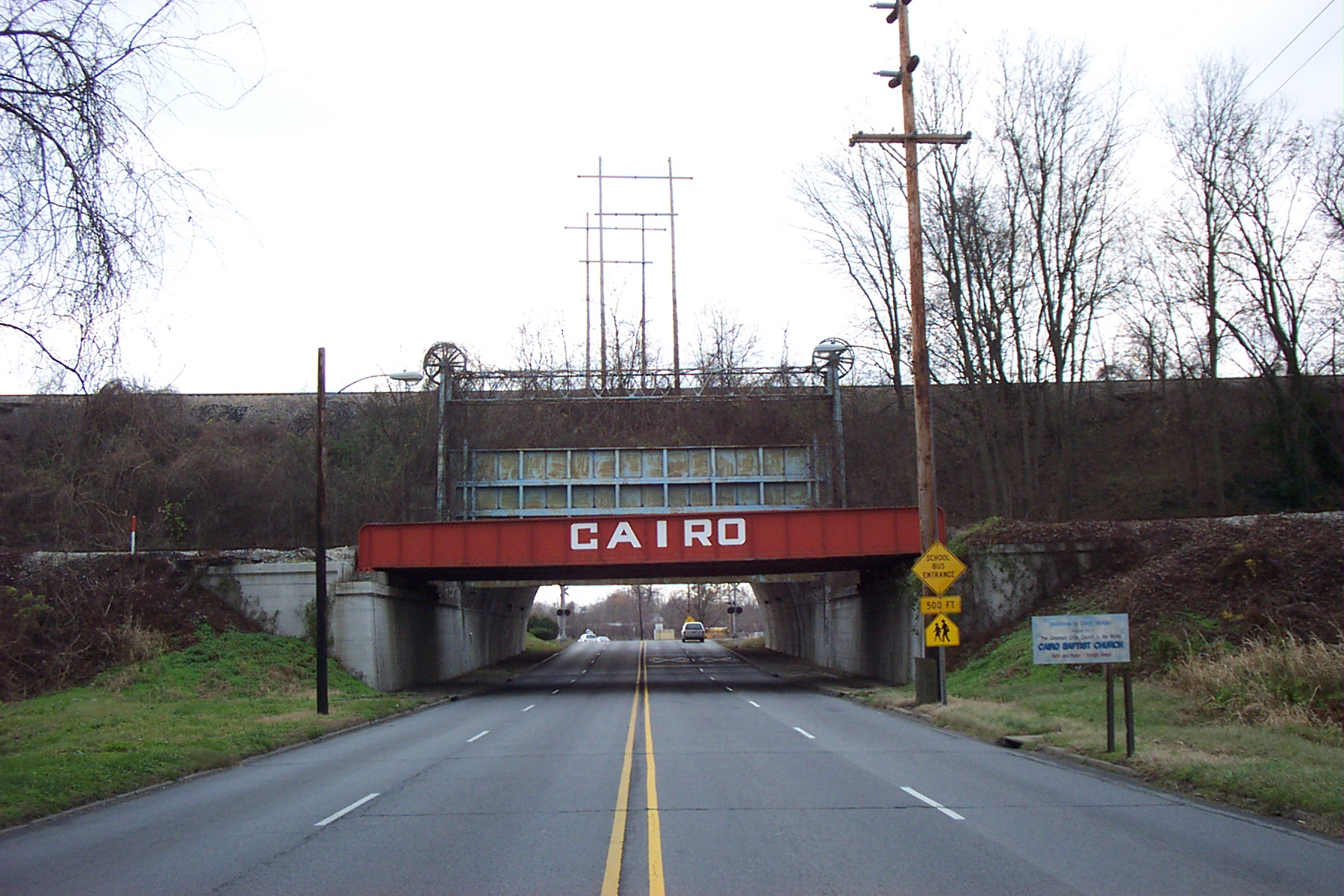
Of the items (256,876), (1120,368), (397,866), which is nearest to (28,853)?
(256,876)

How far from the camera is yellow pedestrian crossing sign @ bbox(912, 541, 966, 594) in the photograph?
2317cm

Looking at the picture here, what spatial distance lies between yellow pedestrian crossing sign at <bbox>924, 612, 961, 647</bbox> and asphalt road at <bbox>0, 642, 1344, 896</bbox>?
466 centimetres

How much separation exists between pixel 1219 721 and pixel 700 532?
1910 cm

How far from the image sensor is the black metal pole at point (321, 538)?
23781 millimetres

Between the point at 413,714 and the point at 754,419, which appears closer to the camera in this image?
the point at 413,714

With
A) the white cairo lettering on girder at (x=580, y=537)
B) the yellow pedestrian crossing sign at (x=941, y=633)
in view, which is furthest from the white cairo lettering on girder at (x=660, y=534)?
the yellow pedestrian crossing sign at (x=941, y=633)

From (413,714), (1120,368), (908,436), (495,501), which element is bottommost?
(413,714)

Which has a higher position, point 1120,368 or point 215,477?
point 1120,368

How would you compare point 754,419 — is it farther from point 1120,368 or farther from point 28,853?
point 28,853

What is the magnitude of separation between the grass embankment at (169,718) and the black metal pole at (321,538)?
0.73m

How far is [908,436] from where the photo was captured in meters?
45.9

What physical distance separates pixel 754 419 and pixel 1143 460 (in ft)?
60.4

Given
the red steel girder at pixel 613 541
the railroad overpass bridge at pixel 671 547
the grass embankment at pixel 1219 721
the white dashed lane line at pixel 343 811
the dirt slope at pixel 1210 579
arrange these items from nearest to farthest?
the white dashed lane line at pixel 343 811
the grass embankment at pixel 1219 721
the dirt slope at pixel 1210 579
the railroad overpass bridge at pixel 671 547
the red steel girder at pixel 613 541

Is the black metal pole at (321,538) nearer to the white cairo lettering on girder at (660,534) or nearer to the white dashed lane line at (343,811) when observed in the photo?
the white cairo lettering on girder at (660,534)
